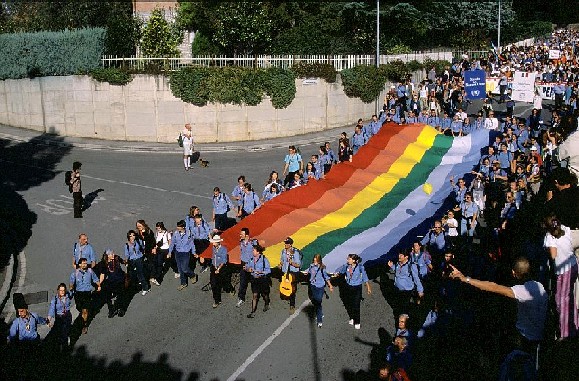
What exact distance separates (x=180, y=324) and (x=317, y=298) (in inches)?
115

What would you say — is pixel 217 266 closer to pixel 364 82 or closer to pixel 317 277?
pixel 317 277

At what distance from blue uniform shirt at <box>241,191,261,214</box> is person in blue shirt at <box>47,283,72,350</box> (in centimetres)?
629

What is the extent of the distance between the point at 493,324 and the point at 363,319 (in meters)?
3.07

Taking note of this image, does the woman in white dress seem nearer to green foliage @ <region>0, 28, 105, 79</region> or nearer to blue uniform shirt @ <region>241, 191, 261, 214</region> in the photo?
blue uniform shirt @ <region>241, 191, 261, 214</region>

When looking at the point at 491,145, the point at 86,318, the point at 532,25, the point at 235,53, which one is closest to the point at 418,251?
the point at 86,318

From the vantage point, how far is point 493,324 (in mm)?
11617

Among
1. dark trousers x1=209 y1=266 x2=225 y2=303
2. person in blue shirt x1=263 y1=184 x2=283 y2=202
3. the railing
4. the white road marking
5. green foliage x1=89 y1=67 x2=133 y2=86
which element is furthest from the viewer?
the railing

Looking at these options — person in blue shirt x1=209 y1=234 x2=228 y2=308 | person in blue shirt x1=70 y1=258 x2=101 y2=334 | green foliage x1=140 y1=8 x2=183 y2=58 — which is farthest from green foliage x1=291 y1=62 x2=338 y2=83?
person in blue shirt x1=70 y1=258 x2=101 y2=334

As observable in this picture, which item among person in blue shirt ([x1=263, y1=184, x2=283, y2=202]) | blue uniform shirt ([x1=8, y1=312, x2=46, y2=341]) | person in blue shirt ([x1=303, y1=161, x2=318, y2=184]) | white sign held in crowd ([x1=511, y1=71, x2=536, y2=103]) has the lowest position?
blue uniform shirt ([x1=8, y1=312, x2=46, y2=341])

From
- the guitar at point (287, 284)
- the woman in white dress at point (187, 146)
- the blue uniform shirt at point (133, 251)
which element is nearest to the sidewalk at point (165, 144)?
the woman in white dress at point (187, 146)

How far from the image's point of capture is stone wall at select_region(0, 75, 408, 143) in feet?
103

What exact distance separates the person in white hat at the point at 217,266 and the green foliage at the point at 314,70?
19.3 meters

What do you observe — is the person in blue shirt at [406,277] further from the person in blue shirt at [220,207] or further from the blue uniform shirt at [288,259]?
the person in blue shirt at [220,207]

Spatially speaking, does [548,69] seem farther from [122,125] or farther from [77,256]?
[77,256]
